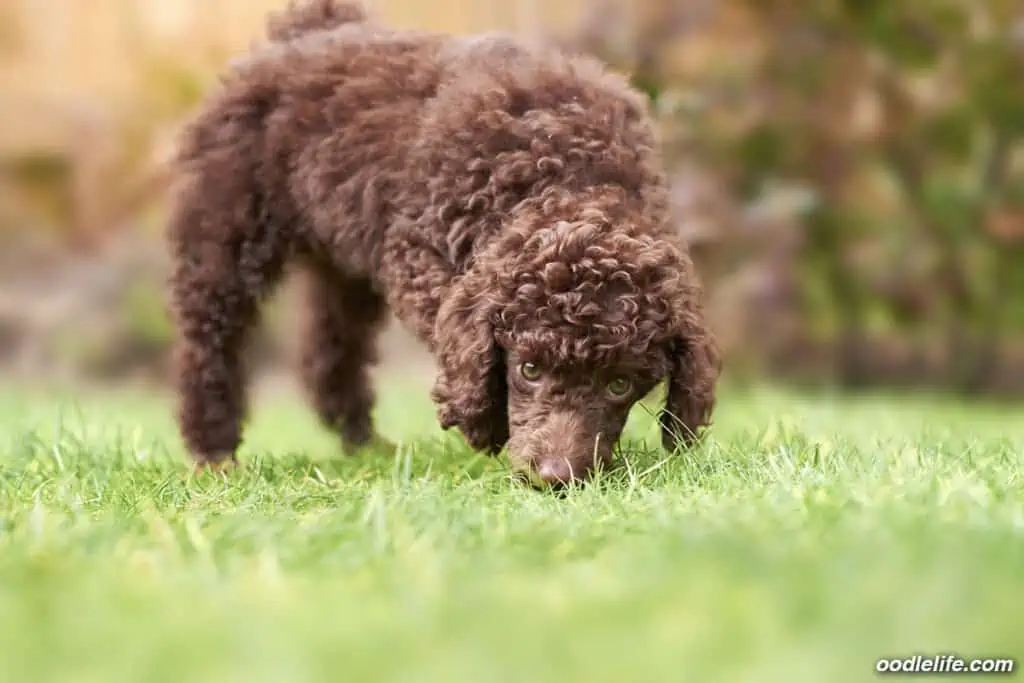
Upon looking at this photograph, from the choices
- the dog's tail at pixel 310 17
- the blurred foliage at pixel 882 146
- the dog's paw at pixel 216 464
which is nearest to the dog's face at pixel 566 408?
the dog's paw at pixel 216 464

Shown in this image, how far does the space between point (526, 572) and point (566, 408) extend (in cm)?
109

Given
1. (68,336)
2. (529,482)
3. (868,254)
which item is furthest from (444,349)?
(68,336)

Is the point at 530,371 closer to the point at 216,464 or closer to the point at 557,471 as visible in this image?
the point at 557,471

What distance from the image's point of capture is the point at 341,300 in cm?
460

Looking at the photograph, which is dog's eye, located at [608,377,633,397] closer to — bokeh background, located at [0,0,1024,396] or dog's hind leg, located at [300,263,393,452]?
dog's hind leg, located at [300,263,393,452]

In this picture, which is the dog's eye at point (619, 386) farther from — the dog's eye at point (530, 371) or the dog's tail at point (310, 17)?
the dog's tail at point (310, 17)

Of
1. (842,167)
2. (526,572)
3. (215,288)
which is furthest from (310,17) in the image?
(842,167)

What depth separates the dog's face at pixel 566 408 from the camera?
2.95m

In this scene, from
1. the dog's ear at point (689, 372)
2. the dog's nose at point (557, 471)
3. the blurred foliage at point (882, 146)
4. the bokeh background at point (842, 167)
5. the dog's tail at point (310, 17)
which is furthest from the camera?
the blurred foliage at point (882, 146)

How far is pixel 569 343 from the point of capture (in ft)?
9.57

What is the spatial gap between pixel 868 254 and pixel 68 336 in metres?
6.60

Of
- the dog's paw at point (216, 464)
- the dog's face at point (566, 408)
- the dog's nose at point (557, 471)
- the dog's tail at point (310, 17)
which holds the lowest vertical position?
the dog's paw at point (216, 464)

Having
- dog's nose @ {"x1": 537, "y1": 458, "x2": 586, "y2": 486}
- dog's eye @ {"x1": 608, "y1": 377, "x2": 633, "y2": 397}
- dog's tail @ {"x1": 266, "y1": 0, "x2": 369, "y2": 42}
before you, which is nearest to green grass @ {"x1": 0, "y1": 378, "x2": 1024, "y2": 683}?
dog's nose @ {"x1": 537, "y1": 458, "x2": 586, "y2": 486}

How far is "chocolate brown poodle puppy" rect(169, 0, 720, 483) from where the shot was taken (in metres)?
2.99
